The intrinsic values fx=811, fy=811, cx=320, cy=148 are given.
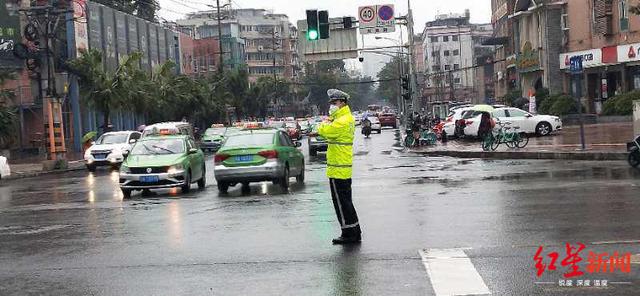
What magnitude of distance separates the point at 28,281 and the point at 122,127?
56.9 meters

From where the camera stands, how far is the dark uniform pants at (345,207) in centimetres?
994

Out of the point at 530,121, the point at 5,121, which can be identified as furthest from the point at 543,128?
the point at 5,121

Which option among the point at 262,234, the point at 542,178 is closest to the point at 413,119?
the point at 542,178

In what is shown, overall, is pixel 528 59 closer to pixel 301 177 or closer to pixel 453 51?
pixel 301 177

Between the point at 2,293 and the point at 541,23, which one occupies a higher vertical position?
the point at 541,23

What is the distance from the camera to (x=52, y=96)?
116 feet

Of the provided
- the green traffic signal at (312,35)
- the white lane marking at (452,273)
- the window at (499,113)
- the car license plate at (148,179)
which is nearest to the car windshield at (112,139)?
the green traffic signal at (312,35)

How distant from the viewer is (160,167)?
18797mm

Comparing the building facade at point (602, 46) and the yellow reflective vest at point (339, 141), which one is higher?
the building facade at point (602, 46)

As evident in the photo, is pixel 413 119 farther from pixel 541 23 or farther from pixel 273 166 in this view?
pixel 273 166

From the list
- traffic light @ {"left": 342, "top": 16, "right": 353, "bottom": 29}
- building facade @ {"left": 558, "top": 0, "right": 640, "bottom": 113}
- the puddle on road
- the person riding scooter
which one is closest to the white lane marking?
the puddle on road

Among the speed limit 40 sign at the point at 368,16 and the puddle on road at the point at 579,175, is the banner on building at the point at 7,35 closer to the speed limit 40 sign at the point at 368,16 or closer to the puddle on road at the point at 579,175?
the speed limit 40 sign at the point at 368,16

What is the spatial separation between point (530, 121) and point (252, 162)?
2101cm

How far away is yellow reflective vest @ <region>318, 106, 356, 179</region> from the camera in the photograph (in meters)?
9.92
